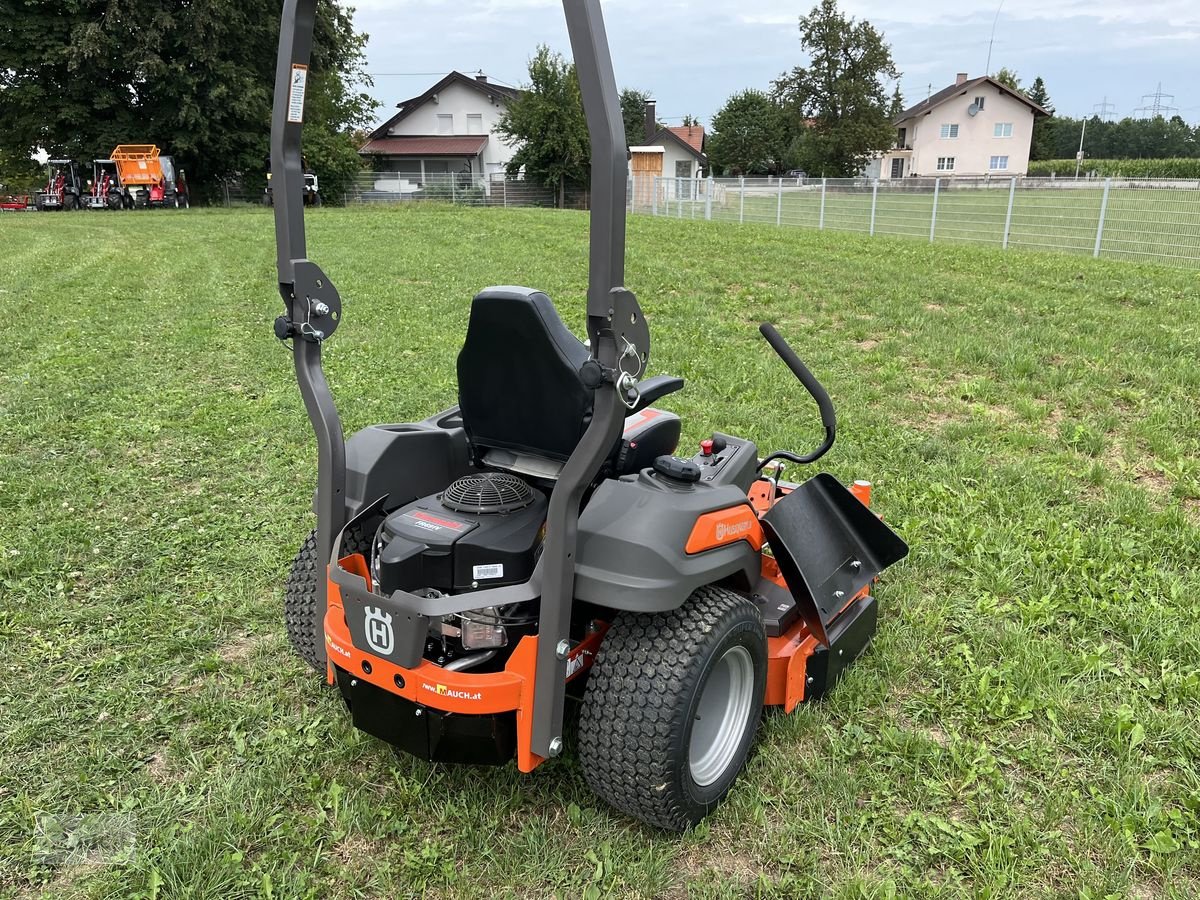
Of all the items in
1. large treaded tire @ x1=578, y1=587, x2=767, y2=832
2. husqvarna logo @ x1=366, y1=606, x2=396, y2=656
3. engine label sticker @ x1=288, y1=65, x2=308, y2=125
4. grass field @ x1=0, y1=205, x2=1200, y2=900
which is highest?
engine label sticker @ x1=288, y1=65, x2=308, y2=125

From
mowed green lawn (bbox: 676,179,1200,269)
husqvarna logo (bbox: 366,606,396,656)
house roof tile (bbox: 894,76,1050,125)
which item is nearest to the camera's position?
husqvarna logo (bbox: 366,606,396,656)

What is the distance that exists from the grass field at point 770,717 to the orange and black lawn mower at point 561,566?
0.27 metres

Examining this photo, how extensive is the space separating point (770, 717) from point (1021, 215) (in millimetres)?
14718

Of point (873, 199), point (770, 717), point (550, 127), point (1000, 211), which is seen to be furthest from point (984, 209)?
point (550, 127)

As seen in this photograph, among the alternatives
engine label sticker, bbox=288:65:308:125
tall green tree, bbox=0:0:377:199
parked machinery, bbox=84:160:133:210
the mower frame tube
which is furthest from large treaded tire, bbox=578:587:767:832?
parked machinery, bbox=84:160:133:210

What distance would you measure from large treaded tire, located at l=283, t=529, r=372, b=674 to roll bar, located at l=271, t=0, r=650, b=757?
8.5 inches

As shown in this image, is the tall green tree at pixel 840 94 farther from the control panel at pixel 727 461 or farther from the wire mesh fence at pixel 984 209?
the control panel at pixel 727 461

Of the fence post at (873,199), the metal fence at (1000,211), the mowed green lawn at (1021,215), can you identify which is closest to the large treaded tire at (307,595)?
the mowed green lawn at (1021,215)

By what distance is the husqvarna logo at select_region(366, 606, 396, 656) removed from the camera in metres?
2.13

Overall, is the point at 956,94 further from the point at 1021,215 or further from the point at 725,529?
the point at 725,529

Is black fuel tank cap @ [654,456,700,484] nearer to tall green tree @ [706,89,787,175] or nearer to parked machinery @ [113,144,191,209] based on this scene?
parked machinery @ [113,144,191,209]

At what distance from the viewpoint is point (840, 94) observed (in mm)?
52250

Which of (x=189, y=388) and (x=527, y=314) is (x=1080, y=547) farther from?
(x=189, y=388)

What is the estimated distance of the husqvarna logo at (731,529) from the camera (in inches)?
92.3
